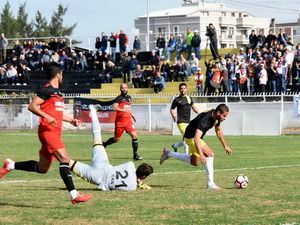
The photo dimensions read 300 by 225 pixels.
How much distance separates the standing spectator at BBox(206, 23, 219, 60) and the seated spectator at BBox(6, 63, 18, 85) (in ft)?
39.6

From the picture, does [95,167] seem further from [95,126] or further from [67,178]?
[67,178]

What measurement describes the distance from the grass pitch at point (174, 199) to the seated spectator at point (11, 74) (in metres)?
30.3

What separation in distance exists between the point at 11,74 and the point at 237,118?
19.0 meters

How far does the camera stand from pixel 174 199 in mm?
12945

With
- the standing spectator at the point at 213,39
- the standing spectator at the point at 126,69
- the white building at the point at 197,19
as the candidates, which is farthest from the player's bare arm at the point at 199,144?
the white building at the point at 197,19

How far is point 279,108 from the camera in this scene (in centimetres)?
3734

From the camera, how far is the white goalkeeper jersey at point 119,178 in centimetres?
1394

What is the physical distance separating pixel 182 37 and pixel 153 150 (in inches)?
1018

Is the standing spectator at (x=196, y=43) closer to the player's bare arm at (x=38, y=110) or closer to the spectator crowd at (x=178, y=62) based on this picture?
the spectator crowd at (x=178, y=62)

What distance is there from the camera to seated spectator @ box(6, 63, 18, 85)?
5050 centimetres

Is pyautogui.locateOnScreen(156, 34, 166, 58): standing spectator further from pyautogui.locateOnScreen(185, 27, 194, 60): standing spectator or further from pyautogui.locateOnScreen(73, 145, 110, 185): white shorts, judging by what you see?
pyautogui.locateOnScreen(73, 145, 110, 185): white shorts

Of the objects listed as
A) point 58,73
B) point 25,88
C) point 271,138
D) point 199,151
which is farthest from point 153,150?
point 25,88

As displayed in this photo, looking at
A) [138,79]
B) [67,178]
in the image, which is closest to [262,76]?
[138,79]

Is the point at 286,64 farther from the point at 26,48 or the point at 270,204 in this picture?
the point at 270,204
